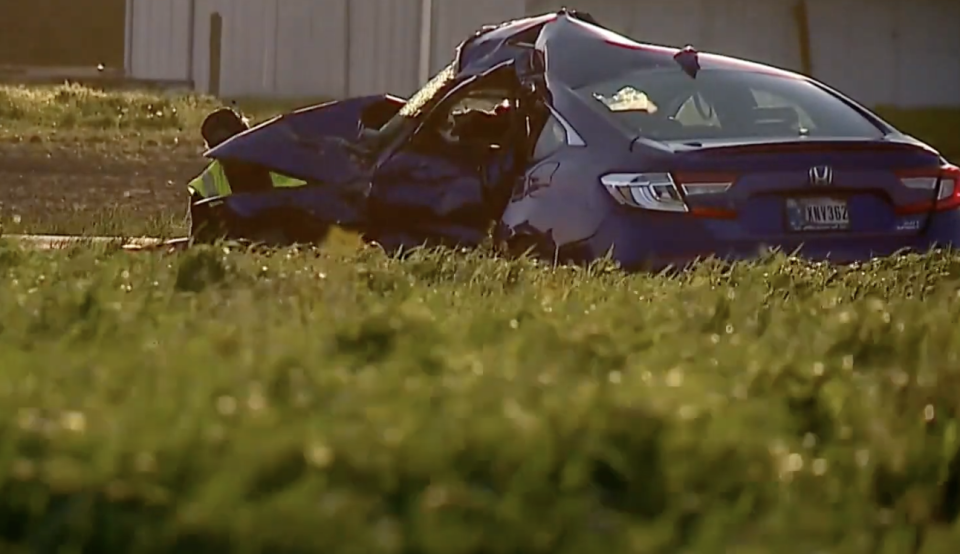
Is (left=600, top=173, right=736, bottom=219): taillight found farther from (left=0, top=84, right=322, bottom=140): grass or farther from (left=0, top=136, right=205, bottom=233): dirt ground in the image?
(left=0, top=84, right=322, bottom=140): grass

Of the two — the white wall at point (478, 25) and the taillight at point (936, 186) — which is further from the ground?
the taillight at point (936, 186)

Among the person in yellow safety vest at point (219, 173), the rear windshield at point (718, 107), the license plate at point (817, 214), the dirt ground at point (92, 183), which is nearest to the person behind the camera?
the license plate at point (817, 214)

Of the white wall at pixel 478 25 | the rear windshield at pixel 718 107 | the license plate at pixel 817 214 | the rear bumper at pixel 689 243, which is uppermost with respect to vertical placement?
the rear windshield at pixel 718 107

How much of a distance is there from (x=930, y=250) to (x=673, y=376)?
3148 mm

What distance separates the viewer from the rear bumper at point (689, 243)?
A: 6297 mm

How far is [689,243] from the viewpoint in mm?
6301

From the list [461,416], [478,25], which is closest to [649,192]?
[461,416]

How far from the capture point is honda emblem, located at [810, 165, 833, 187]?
642cm

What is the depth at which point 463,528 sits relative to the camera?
256cm

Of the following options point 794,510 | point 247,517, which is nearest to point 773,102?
point 794,510

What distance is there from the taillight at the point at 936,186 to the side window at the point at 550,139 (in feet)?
4.35

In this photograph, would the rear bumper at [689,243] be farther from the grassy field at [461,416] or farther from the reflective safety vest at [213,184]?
the reflective safety vest at [213,184]

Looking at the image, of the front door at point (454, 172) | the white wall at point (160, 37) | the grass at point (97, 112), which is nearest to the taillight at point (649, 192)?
the front door at point (454, 172)

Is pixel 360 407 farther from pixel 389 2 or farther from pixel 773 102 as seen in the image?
pixel 389 2
